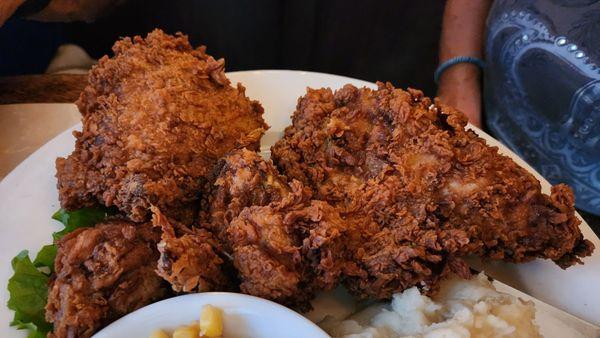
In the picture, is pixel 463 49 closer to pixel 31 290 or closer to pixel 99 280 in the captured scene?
pixel 99 280

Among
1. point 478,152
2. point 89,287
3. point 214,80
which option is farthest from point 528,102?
point 89,287

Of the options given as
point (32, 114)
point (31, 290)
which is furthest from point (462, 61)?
point (31, 290)

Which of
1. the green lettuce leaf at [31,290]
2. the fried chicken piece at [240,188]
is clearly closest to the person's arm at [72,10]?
the green lettuce leaf at [31,290]

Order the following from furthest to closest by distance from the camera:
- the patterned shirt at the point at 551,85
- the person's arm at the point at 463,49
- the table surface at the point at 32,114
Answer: the person's arm at the point at 463,49
the table surface at the point at 32,114
the patterned shirt at the point at 551,85

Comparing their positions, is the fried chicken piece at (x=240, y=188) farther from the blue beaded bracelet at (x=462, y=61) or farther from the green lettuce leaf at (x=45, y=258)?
the blue beaded bracelet at (x=462, y=61)

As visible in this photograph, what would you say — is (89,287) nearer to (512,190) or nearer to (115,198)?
(115,198)

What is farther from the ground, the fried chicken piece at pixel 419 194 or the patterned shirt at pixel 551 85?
the patterned shirt at pixel 551 85

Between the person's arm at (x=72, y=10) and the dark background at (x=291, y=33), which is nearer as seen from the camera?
the person's arm at (x=72, y=10)
